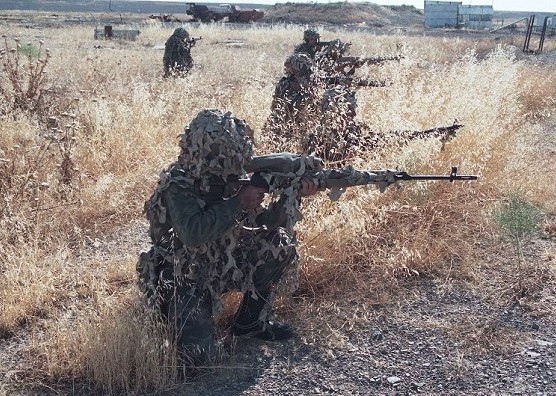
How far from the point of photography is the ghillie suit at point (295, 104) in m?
5.13

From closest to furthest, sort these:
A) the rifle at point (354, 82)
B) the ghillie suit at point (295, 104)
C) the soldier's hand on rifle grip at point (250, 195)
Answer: the soldier's hand on rifle grip at point (250, 195) → the ghillie suit at point (295, 104) → the rifle at point (354, 82)

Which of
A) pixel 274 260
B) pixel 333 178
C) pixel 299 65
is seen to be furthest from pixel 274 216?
pixel 299 65

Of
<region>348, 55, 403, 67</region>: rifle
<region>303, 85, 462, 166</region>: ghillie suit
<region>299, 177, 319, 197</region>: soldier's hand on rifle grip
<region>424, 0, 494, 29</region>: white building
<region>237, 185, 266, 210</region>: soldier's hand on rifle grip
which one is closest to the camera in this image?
<region>237, 185, 266, 210</region>: soldier's hand on rifle grip

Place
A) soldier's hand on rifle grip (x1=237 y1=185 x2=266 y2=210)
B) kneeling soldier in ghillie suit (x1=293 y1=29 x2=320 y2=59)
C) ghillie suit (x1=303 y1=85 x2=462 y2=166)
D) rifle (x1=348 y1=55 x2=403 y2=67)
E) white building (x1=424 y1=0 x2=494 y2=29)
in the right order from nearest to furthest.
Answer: soldier's hand on rifle grip (x1=237 y1=185 x2=266 y2=210), ghillie suit (x1=303 y1=85 x2=462 y2=166), rifle (x1=348 y1=55 x2=403 y2=67), kneeling soldier in ghillie suit (x1=293 y1=29 x2=320 y2=59), white building (x1=424 y1=0 x2=494 y2=29)

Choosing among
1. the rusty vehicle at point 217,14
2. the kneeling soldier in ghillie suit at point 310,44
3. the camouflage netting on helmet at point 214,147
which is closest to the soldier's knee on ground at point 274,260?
the camouflage netting on helmet at point 214,147

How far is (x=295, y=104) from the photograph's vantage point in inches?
219

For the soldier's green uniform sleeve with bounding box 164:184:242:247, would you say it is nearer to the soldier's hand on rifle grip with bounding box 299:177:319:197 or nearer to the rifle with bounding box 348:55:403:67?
the soldier's hand on rifle grip with bounding box 299:177:319:197

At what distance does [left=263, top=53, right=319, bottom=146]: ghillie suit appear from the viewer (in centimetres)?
513

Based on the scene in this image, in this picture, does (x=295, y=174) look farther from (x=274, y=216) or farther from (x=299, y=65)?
(x=299, y=65)

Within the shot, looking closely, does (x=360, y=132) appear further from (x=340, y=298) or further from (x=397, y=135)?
(x=340, y=298)

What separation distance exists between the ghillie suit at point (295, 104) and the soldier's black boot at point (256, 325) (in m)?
1.97

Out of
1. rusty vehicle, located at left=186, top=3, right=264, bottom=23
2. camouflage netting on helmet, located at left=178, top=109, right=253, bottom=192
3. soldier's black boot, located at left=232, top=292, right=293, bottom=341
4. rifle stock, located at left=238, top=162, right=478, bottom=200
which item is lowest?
soldier's black boot, located at left=232, top=292, right=293, bottom=341

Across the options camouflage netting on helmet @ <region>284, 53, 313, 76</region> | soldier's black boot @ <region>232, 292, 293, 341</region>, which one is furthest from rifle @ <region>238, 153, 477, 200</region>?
camouflage netting on helmet @ <region>284, 53, 313, 76</region>

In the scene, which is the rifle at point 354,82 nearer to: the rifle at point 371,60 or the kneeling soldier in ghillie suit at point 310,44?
the rifle at point 371,60
